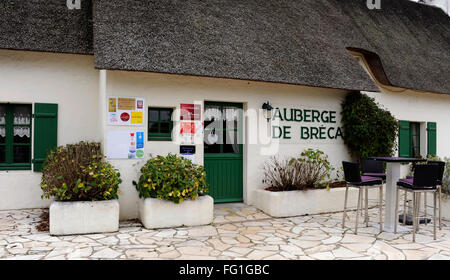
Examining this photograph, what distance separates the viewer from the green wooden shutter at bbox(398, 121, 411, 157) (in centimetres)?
959

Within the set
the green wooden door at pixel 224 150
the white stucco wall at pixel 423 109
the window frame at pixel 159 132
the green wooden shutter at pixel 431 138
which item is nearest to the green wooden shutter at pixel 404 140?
the white stucco wall at pixel 423 109

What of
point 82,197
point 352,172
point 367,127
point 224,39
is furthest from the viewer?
point 367,127

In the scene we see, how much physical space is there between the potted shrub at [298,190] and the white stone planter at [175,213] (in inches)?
54.4

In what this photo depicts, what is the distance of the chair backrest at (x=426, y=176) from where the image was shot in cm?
491

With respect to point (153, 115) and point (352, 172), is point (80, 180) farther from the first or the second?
point (352, 172)

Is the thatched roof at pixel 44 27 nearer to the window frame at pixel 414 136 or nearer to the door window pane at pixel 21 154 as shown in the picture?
the door window pane at pixel 21 154

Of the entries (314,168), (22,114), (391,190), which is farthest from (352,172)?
(22,114)

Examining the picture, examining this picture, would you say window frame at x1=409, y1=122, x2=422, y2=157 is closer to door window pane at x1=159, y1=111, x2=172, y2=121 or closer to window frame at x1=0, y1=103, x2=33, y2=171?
door window pane at x1=159, y1=111, x2=172, y2=121

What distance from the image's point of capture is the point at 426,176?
4949mm

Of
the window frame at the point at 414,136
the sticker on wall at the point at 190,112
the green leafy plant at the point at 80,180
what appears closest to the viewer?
the green leafy plant at the point at 80,180

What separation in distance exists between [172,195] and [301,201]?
2.64m

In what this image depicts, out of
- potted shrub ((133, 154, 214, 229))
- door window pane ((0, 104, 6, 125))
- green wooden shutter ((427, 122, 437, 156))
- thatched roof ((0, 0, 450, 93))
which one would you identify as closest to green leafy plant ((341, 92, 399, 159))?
thatched roof ((0, 0, 450, 93))

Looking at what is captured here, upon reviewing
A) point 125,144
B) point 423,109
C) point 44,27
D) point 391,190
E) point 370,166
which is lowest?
point 391,190
